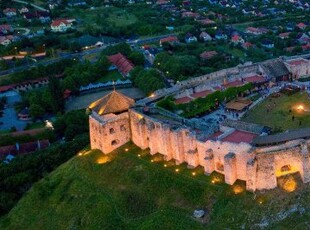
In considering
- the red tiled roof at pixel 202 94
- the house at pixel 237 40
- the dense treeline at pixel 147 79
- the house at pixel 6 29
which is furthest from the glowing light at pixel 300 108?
the house at pixel 6 29

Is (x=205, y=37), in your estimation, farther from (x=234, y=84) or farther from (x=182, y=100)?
(x=182, y=100)

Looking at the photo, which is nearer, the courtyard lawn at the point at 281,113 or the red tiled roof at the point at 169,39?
the courtyard lawn at the point at 281,113

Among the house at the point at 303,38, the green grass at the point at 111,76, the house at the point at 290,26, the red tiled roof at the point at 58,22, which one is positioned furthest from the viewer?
the red tiled roof at the point at 58,22

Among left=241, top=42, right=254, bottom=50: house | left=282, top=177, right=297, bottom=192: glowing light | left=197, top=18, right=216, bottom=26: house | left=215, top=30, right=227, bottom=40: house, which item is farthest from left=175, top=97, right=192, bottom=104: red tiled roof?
left=197, top=18, right=216, bottom=26: house

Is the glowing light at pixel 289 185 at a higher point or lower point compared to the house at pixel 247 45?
higher

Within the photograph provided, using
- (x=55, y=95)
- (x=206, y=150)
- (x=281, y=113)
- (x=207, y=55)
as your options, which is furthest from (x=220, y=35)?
(x=206, y=150)

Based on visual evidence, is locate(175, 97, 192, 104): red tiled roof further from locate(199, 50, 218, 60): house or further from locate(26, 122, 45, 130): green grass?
locate(199, 50, 218, 60): house

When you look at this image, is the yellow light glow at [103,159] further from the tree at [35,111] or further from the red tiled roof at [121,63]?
the red tiled roof at [121,63]
